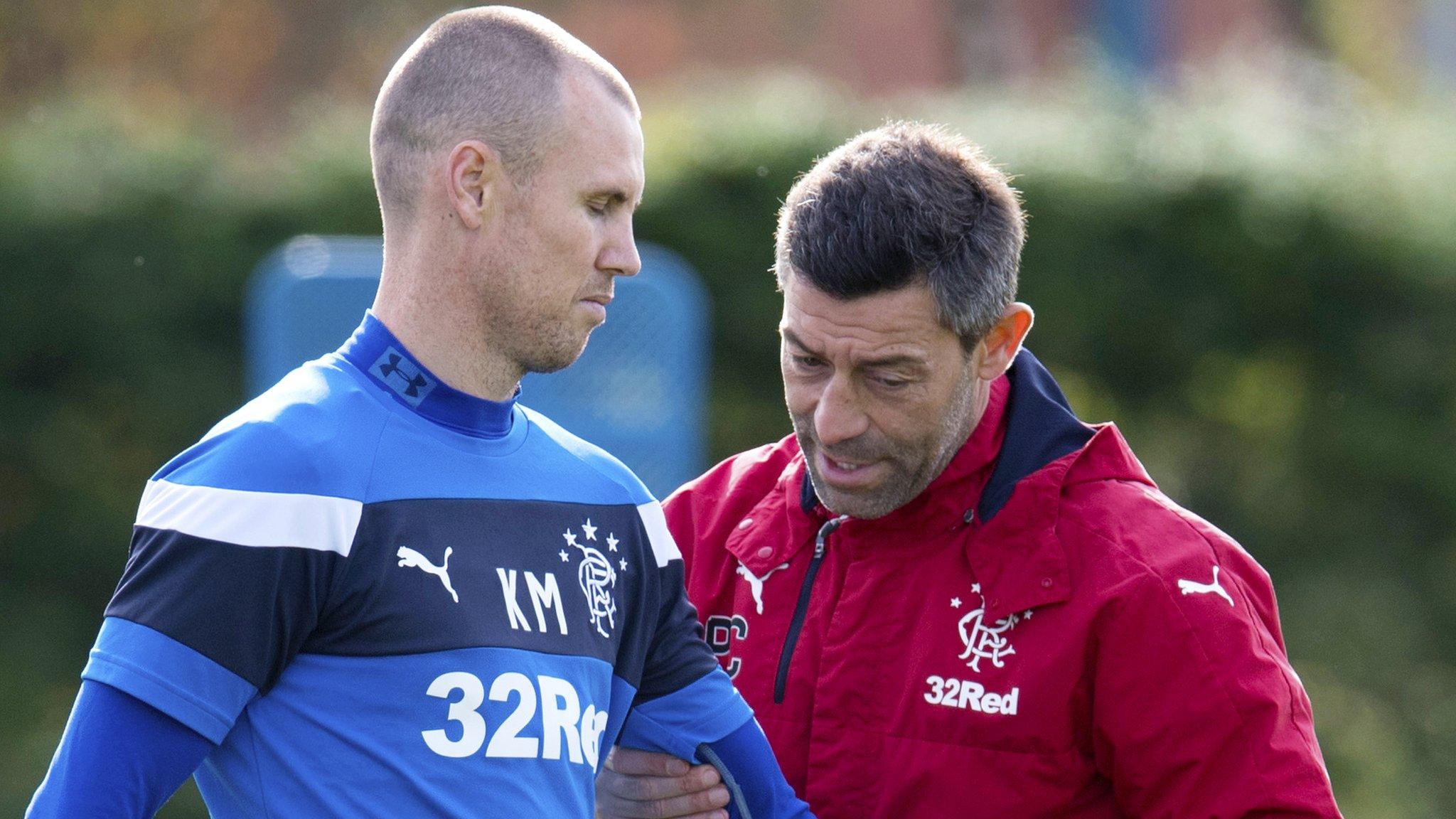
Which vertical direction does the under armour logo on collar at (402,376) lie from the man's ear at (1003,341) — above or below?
above

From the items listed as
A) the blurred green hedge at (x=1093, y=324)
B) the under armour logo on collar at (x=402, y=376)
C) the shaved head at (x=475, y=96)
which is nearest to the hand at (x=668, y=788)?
the under armour logo on collar at (x=402, y=376)

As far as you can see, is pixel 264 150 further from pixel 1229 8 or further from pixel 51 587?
pixel 1229 8

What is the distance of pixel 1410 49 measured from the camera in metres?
20.0

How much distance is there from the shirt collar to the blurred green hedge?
4313 millimetres

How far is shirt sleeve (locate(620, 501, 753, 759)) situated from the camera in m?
2.35

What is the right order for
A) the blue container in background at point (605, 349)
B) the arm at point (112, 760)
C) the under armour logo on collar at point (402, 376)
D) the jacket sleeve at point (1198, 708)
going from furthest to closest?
the blue container in background at point (605, 349)
the jacket sleeve at point (1198, 708)
the under armour logo on collar at point (402, 376)
the arm at point (112, 760)

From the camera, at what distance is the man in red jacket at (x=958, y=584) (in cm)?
232

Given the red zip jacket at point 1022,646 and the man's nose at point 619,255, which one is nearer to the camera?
the man's nose at point 619,255

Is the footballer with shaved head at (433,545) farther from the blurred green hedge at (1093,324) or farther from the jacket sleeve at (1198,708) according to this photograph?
the blurred green hedge at (1093,324)

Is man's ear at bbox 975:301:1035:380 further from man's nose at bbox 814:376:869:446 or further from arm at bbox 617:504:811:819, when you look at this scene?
arm at bbox 617:504:811:819

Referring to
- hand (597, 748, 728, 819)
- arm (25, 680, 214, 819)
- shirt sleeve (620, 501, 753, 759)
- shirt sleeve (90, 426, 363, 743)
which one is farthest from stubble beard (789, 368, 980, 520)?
arm (25, 680, 214, 819)

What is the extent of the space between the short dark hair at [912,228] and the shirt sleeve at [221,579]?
97 centimetres

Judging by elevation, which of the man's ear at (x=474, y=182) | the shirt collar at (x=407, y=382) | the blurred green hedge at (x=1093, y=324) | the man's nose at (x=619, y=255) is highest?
the man's ear at (x=474, y=182)

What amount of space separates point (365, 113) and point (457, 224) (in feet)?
18.0
